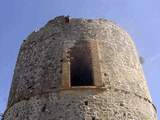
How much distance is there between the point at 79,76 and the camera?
13953mm

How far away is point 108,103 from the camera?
11922mm

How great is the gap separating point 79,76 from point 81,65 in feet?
1.27

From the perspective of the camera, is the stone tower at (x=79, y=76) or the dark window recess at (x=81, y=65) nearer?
the stone tower at (x=79, y=76)

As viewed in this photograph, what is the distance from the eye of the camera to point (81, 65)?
45.6ft

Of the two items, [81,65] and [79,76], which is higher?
[81,65]

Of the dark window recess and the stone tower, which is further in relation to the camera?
the dark window recess

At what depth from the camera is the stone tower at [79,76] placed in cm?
1188

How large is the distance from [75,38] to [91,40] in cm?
53

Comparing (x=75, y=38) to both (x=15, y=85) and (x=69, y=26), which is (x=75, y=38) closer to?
(x=69, y=26)

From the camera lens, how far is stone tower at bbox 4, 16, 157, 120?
39.0 ft

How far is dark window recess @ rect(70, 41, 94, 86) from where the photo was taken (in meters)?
13.3

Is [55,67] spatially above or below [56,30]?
below

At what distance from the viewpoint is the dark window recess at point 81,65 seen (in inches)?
523

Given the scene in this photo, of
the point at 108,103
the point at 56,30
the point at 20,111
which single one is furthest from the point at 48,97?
the point at 56,30
